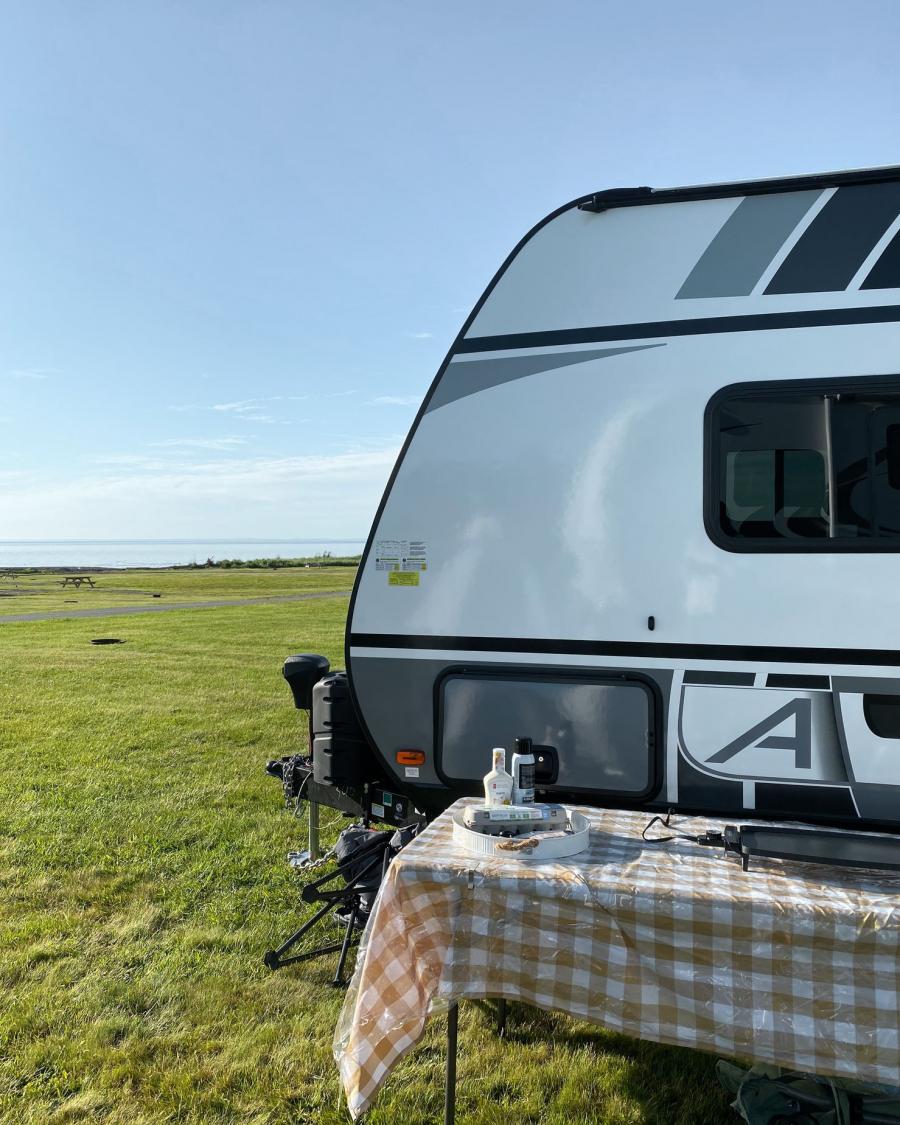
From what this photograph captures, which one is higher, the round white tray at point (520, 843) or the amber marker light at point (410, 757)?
the amber marker light at point (410, 757)

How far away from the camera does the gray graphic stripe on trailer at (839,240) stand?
308 cm

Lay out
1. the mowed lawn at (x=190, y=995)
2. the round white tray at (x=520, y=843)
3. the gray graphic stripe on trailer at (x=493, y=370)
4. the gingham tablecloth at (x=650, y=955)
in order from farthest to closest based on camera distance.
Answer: the gray graphic stripe on trailer at (x=493, y=370) < the mowed lawn at (x=190, y=995) < the round white tray at (x=520, y=843) < the gingham tablecloth at (x=650, y=955)

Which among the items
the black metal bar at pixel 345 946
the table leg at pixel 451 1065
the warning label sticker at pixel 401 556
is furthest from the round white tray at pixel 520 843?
the black metal bar at pixel 345 946

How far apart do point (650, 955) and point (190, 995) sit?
7.40ft

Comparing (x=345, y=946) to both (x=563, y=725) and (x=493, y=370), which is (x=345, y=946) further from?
(x=493, y=370)

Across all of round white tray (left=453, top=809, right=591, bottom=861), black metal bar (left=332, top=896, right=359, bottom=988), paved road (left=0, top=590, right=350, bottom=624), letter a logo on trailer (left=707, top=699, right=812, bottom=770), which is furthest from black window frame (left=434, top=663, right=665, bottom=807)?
paved road (left=0, top=590, right=350, bottom=624)

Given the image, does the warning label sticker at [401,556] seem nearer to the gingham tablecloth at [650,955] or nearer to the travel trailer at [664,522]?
the travel trailer at [664,522]

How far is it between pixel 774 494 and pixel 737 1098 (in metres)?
2.06

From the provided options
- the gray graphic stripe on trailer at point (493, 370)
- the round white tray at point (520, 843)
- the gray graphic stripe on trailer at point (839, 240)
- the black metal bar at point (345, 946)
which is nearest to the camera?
the round white tray at point (520, 843)

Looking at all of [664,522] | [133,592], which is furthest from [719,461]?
[133,592]

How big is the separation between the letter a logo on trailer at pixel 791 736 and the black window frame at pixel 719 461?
0.56 meters

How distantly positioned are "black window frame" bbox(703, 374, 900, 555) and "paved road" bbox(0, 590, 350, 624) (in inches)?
807

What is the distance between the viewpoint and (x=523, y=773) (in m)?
2.91

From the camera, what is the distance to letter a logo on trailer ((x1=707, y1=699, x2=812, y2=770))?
2988 mm
